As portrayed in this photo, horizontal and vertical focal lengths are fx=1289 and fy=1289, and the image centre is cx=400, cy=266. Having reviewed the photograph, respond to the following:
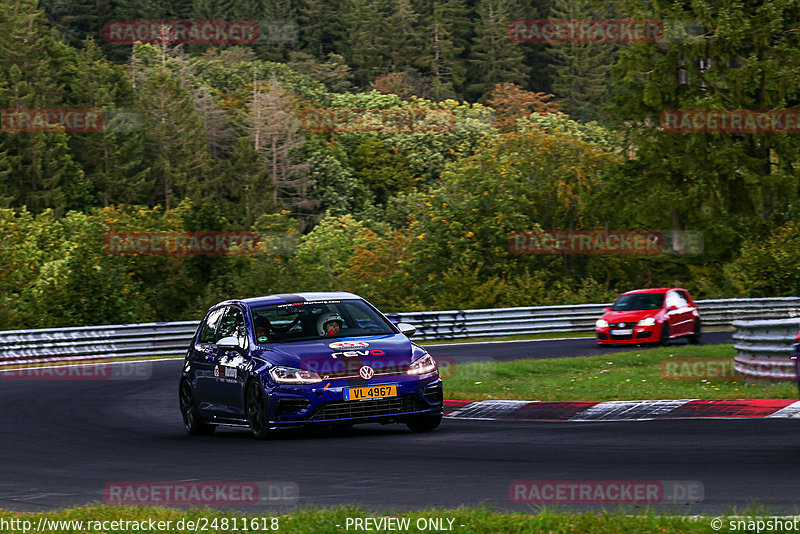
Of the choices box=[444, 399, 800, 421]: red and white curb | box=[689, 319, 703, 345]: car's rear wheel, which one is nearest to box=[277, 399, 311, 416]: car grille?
box=[444, 399, 800, 421]: red and white curb

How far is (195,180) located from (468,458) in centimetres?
9390

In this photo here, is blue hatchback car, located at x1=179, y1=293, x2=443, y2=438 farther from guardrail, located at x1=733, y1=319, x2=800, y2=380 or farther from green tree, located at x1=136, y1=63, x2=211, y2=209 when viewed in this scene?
green tree, located at x1=136, y1=63, x2=211, y2=209

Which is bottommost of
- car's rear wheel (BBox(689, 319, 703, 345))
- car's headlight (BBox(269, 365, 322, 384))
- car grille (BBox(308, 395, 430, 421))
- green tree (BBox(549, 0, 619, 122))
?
car's rear wheel (BBox(689, 319, 703, 345))

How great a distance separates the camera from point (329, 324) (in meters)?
14.4

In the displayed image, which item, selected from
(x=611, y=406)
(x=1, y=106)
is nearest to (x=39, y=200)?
(x=1, y=106)

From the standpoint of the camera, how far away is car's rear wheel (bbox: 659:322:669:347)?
97.3 feet

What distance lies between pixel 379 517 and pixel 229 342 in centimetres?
685

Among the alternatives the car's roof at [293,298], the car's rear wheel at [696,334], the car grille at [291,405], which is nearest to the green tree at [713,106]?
the car's rear wheel at [696,334]

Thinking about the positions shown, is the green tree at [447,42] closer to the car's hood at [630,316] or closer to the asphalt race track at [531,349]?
the asphalt race track at [531,349]

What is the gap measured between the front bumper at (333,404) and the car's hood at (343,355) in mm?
121

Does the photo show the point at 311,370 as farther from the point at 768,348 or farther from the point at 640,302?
the point at 640,302

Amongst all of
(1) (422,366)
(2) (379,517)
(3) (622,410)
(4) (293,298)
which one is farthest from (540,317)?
(2) (379,517)

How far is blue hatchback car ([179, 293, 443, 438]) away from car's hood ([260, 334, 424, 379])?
0.03 feet

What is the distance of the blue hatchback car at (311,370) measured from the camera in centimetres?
1343
